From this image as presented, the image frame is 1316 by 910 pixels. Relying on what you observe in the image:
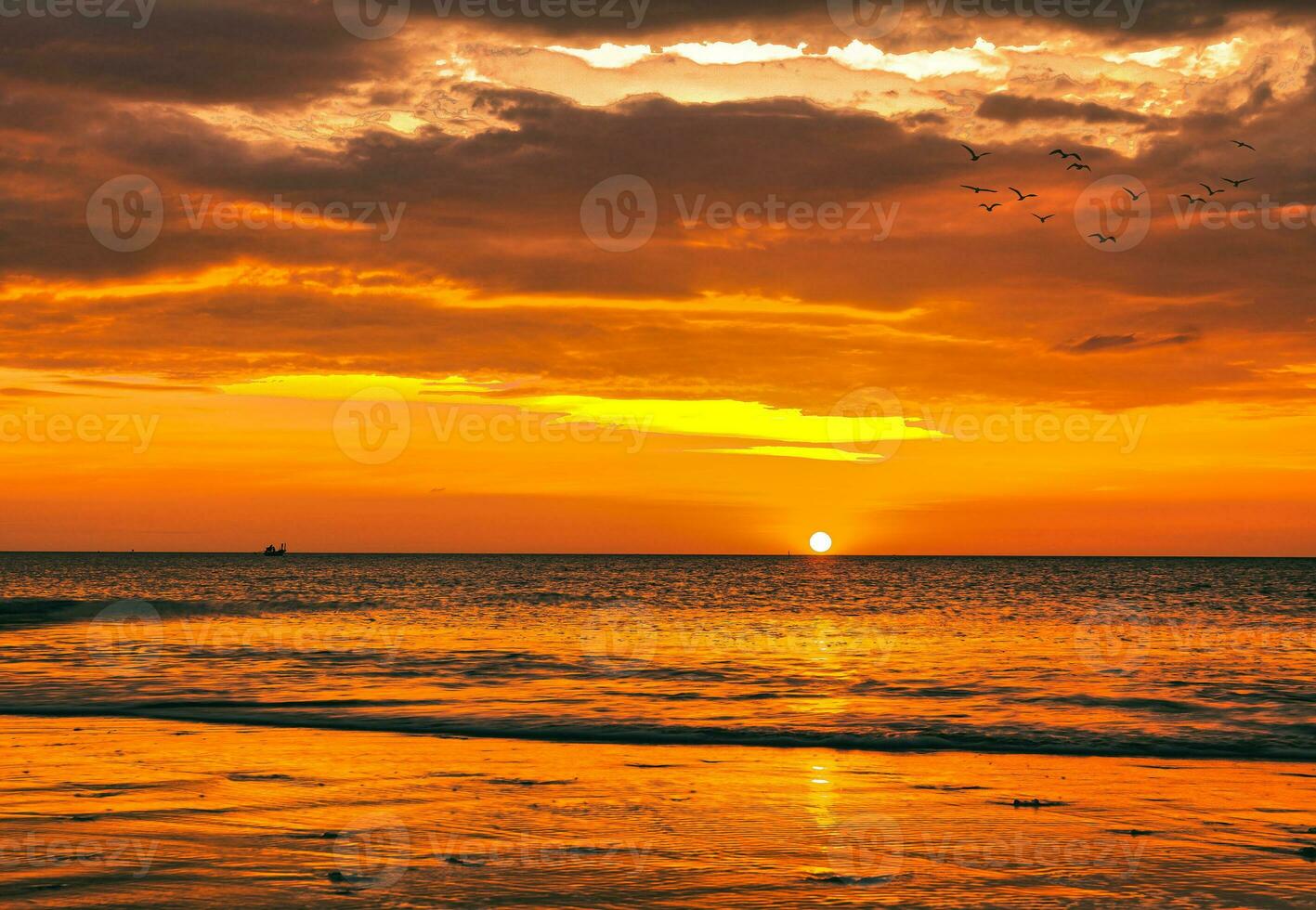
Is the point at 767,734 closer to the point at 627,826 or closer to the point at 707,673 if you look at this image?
the point at 627,826

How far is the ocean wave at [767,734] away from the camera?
21.2 meters

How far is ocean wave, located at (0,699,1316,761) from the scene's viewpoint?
21.2 metres

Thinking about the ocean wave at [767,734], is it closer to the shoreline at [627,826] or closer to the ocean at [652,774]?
the ocean at [652,774]

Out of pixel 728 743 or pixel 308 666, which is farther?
pixel 308 666

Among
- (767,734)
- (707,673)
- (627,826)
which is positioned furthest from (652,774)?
(707,673)

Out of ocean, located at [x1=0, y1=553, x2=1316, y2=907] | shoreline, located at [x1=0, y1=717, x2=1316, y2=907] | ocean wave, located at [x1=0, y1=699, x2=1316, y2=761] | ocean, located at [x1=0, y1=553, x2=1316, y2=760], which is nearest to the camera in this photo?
shoreline, located at [x1=0, y1=717, x2=1316, y2=907]

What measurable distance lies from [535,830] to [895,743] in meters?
10.2

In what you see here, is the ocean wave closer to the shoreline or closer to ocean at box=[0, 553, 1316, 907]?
ocean at box=[0, 553, 1316, 907]

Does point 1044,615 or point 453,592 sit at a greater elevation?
point 453,592

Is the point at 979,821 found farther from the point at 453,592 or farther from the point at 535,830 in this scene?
the point at 453,592


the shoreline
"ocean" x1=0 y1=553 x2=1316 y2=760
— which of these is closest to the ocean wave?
"ocean" x1=0 y1=553 x2=1316 y2=760

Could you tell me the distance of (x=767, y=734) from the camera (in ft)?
73.9

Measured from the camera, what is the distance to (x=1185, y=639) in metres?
53.3

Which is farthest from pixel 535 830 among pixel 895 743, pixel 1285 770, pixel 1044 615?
pixel 1044 615
